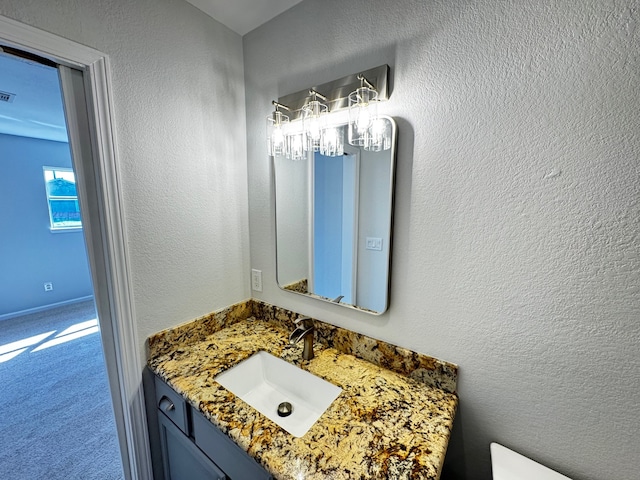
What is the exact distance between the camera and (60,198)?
141 inches

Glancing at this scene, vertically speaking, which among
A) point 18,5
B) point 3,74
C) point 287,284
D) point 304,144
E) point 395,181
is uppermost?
point 3,74

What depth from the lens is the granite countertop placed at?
2.11 feet

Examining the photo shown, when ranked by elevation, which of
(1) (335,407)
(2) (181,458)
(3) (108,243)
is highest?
(3) (108,243)

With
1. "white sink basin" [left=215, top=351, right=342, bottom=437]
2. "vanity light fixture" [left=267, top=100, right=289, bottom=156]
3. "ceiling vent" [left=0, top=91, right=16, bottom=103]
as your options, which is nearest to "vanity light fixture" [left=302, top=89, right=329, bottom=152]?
"vanity light fixture" [left=267, top=100, right=289, bottom=156]

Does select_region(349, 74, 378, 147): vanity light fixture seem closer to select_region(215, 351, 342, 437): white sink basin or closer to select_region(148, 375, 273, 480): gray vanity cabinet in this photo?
select_region(215, 351, 342, 437): white sink basin

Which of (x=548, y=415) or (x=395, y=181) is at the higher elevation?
(x=395, y=181)

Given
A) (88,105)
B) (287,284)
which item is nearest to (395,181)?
(287,284)

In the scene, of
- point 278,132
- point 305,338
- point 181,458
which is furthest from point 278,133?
point 181,458

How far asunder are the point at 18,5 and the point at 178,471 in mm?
1670

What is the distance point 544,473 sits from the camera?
28.7 inches

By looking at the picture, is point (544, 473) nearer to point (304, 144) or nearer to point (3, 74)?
point (304, 144)

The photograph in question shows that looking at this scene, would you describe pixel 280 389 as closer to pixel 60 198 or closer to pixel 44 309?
pixel 44 309

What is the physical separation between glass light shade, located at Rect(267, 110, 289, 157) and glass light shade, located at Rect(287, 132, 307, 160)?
0.08 feet

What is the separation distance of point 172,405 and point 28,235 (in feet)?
13.0
